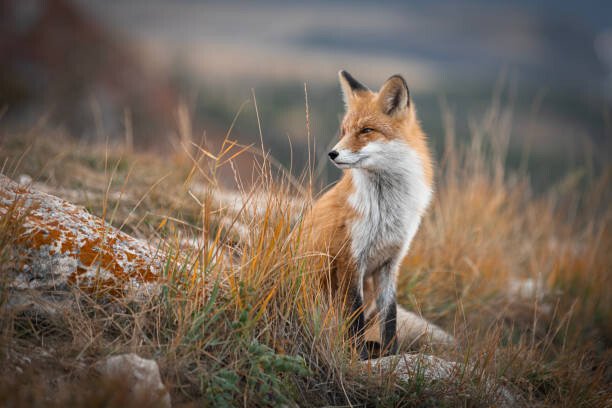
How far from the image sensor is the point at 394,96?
3.57 m

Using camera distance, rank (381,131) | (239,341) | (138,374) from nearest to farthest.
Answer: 1. (138,374)
2. (239,341)
3. (381,131)

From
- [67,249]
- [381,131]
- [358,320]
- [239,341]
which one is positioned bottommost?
[358,320]

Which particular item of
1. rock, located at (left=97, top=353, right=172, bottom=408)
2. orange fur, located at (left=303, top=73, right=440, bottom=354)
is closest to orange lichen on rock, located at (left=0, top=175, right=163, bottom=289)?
rock, located at (left=97, top=353, right=172, bottom=408)

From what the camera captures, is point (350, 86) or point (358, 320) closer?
point (358, 320)

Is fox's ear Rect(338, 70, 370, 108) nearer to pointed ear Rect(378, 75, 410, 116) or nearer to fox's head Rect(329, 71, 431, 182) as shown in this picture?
fox's head Rect(329, 71, 431, 182)

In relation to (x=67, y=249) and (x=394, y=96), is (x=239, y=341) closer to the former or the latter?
(x=67, y=249)

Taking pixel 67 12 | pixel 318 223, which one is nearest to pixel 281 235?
pixel 318 223

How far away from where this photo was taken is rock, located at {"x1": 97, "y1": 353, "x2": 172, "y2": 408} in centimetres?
200

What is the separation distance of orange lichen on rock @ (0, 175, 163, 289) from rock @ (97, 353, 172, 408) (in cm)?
55

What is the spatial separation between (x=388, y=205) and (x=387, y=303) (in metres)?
0.76

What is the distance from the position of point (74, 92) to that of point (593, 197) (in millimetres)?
16407

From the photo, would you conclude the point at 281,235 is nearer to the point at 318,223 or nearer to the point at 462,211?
the point at 318,223

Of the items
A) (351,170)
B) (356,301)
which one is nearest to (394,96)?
(351,170)

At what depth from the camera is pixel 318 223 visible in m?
→ 3.54
